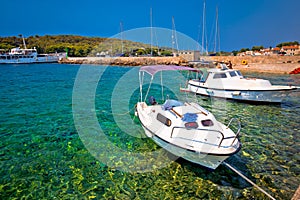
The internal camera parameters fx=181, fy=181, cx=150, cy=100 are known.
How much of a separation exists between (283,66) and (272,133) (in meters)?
37.3

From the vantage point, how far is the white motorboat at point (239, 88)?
16.6 meters

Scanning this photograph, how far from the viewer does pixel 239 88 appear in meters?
17.9

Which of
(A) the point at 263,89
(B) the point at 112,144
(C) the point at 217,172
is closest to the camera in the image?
(C) the point at 217,172

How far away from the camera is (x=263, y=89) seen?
1664 centimetres

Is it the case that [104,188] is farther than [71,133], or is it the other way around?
[71,133]

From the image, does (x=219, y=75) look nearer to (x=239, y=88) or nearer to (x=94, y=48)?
(x=239, y=88)

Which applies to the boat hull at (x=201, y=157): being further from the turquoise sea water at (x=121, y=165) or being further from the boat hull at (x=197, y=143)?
the turquoise sea water at (x=121, y=165)

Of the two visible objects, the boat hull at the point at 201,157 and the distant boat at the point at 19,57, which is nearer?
the boat hull at the point at 201,157

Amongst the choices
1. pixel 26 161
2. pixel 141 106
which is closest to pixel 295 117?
pixel 141 106

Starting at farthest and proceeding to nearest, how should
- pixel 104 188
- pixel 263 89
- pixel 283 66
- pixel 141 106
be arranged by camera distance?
1. pixel 283 66
2. pixel 263 89
3. pixel 141 106
4. pixel 104 188

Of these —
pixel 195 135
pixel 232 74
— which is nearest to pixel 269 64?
pixel 232 74

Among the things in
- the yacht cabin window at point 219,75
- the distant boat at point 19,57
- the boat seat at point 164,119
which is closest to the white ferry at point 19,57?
the distant boat at point 19,57

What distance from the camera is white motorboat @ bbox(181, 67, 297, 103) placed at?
1659 centimetres

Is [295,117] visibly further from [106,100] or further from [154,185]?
[106,100]
